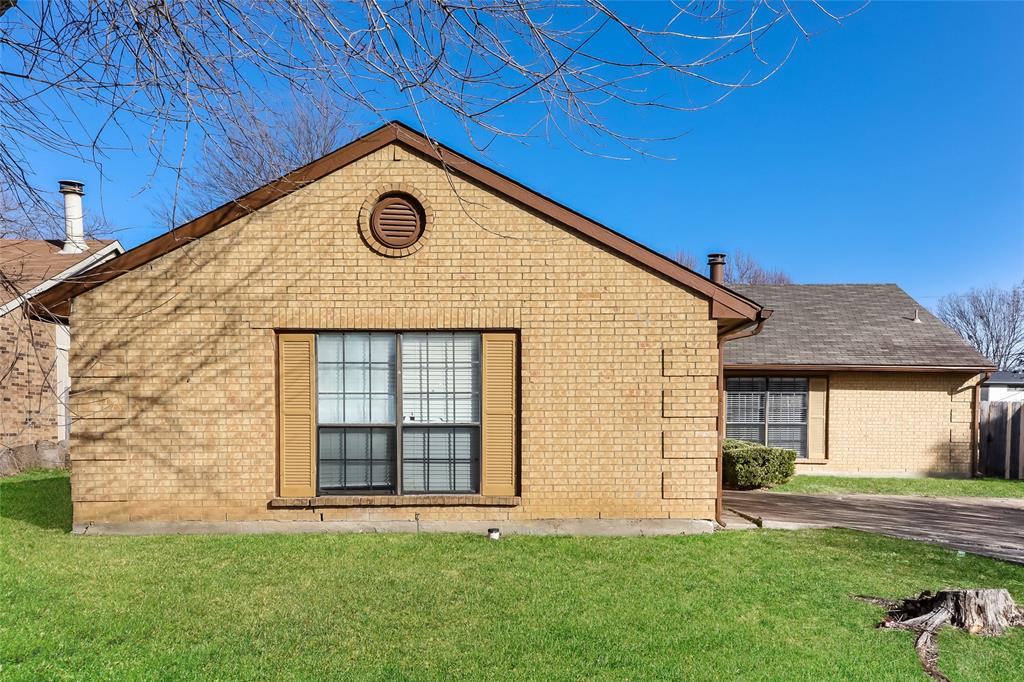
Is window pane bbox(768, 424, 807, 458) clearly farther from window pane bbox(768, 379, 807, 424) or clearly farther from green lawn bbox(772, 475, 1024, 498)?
green lawn bbox(772, 475, 1024, 498)

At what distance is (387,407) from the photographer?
24.2ft

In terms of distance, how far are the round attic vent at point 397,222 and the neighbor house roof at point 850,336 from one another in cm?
923

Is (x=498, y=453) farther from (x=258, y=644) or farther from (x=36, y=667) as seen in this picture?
(x=36, y=667)

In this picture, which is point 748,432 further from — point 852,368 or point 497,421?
point 497,421

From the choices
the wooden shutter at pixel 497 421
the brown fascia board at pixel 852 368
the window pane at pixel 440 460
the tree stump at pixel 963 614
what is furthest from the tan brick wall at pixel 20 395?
the tree stump at pixel 963 614

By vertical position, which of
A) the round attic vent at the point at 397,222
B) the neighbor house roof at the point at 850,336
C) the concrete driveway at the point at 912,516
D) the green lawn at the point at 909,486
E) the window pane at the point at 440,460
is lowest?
the green lawn at the point at 909,486

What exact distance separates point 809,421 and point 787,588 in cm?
959

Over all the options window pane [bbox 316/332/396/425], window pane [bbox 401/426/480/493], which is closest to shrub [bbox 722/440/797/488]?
window pane [bbox 401/426/480/493]

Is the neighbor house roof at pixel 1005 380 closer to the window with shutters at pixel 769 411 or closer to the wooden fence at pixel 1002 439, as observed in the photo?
the wooden fence at pixel 1002 439

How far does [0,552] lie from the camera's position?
6438 millimetres

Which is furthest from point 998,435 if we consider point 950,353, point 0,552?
point 0,552

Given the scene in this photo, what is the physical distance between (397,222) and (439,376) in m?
2.13

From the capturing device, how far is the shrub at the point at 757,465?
1148 cm

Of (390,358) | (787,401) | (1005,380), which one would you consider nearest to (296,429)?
(390,358)
